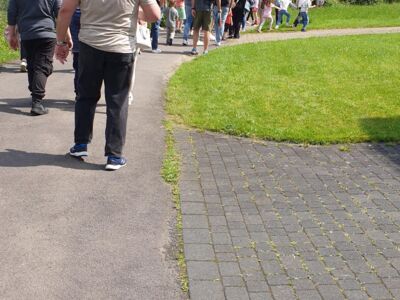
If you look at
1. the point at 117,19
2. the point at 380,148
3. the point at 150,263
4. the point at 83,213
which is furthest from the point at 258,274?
the point at 380,148

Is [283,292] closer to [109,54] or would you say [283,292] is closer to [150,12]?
[109,54]

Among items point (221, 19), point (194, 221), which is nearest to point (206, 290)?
point (194, 221)

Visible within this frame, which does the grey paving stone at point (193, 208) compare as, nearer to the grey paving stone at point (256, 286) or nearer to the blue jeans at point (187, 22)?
the grey paving stone at point (256, 286)

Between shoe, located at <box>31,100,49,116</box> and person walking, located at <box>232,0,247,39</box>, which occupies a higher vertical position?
person walking, located at <box>232,0,247,39</box>

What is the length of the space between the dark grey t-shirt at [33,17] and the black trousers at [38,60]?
9 centimetres

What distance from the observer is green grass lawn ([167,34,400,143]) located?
22.9 feet

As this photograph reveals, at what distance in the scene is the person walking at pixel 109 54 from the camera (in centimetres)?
505

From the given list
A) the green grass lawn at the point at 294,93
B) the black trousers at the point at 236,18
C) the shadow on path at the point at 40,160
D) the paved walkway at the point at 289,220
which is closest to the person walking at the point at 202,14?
the green grass lawn at the point at 294,93

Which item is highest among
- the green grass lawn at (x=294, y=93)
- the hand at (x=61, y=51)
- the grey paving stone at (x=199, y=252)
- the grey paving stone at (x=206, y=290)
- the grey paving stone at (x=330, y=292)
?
the hand at (x=61, y=51)

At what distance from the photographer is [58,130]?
21.1ft

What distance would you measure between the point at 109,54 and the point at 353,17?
2026 centimetres

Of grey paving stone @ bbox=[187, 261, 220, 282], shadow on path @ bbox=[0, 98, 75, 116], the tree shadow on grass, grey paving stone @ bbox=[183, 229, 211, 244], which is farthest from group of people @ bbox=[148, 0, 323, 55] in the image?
grey paving stone @ bbox=[187, 261, 220, 282]

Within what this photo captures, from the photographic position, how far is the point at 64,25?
5184mm

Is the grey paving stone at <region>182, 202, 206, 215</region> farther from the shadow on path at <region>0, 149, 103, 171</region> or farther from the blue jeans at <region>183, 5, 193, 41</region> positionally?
the blue jeans at <region>183, 5, 193, 41</region>
